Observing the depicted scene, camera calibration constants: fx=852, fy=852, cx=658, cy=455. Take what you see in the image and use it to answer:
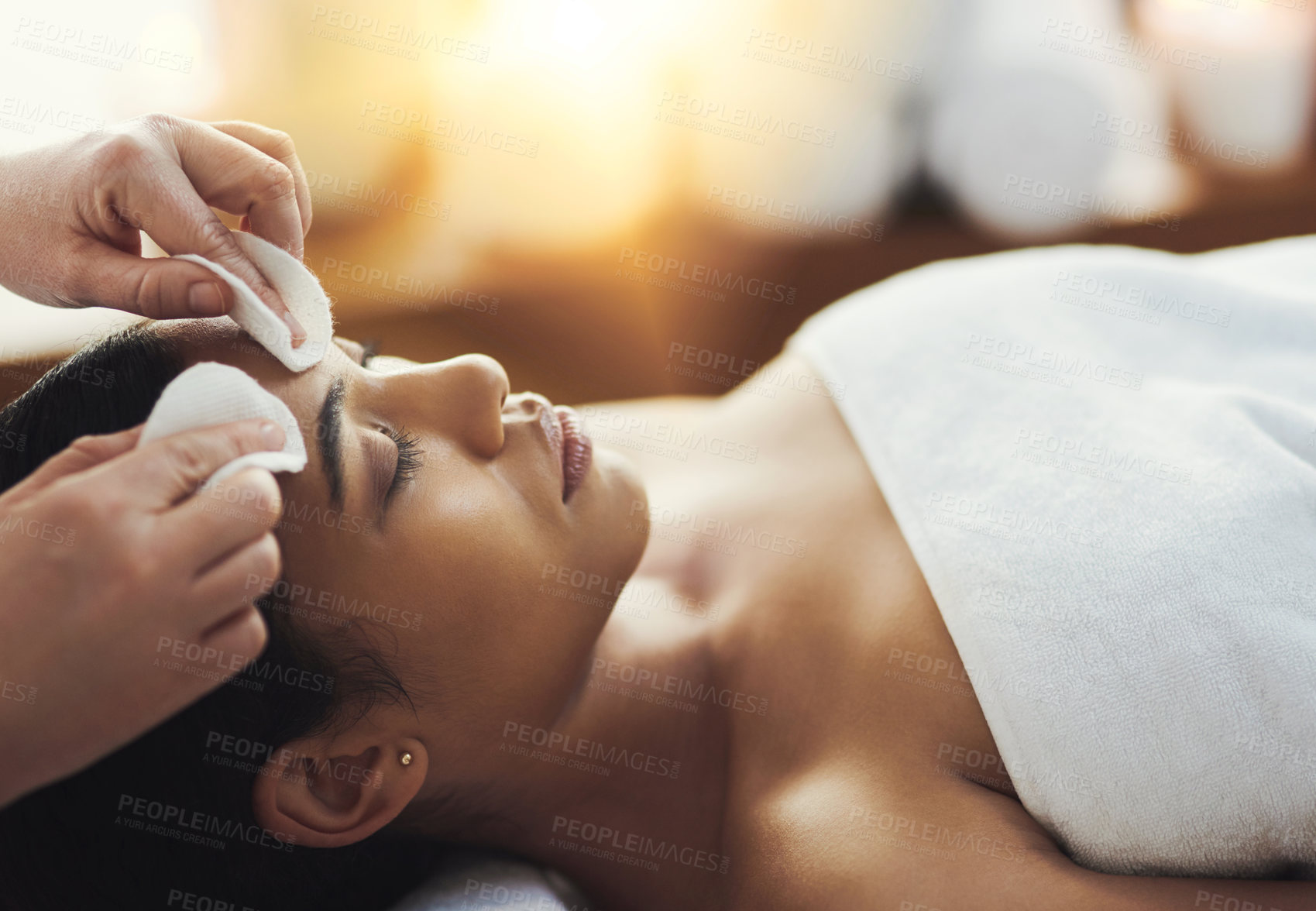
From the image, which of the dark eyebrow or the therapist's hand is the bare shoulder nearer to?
the dark eyebrow

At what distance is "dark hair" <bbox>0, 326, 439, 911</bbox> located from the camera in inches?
30.5

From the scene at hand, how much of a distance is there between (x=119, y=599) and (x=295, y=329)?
303mm

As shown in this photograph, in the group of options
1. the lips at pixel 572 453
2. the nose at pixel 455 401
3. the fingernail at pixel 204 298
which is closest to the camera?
the fingernail at pixel 204 298

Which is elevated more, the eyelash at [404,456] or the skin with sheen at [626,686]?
the eyelash at [404,456]

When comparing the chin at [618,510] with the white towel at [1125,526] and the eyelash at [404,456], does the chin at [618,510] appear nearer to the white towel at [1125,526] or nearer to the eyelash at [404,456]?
the eyelash at [404,456]

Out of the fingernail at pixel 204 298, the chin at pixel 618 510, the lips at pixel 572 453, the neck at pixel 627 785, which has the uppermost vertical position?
the fingernail at pixel 204 298

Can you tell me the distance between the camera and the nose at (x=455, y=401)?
0.87 metres

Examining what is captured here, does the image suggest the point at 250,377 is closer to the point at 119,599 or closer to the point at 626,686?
the point at 119,599

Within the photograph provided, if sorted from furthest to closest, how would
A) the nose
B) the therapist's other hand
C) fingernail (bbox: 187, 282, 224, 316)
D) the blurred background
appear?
1. the blurred background
2. the nose
3. fingernail (bbox: 187, 282, 224, 316)
4. the therapist's other hand

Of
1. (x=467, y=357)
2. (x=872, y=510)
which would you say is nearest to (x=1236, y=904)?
(x=872, y=510)

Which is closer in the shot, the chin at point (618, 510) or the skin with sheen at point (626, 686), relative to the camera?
the skin with sheen at point (626, 686)

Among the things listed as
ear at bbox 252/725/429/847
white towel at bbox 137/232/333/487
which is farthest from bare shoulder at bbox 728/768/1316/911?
white towel at bbox 137/232/333/487

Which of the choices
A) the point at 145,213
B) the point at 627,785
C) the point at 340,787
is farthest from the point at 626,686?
the point at 145,213

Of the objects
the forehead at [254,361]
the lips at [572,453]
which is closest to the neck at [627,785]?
the lips at [572,453]
